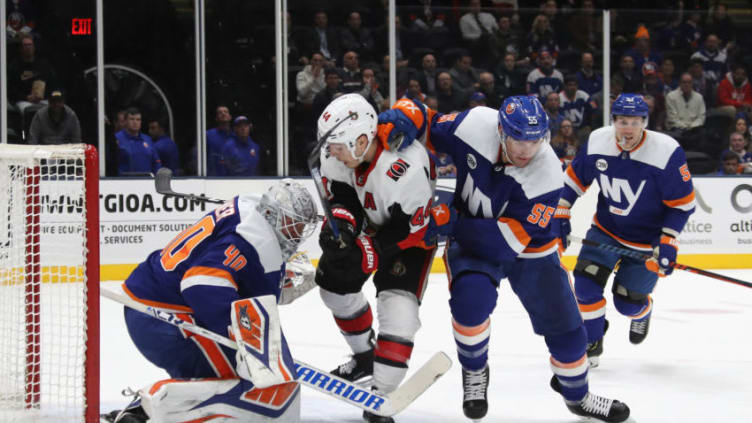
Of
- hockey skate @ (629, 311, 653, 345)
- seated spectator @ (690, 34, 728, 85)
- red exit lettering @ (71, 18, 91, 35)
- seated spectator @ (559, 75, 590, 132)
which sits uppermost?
red exit lettering @ (71, 18, 91, 35)

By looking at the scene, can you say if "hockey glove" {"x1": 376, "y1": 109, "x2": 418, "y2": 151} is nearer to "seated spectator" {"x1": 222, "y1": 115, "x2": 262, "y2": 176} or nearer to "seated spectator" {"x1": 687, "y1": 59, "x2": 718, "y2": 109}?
"seated spectator" {"x1": 222, "y1": 115, "x2": 262, "y2": 176}

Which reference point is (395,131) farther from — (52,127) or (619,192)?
(52,127)

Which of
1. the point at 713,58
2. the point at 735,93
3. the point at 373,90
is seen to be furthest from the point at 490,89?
the point at 735,93

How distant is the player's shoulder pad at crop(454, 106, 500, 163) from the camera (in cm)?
298

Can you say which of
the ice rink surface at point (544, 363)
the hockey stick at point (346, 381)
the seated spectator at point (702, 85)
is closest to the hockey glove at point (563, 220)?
the ice rink surface at point (544, 363)

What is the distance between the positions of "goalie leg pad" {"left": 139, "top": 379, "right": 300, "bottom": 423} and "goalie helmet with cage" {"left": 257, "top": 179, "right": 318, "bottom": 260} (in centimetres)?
39

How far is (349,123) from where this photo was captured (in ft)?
9.27

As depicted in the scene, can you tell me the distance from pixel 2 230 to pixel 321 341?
1699mm

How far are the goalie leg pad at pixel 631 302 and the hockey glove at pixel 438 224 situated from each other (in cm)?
134

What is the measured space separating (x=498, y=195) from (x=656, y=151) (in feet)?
4.09

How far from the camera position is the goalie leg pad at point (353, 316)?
3162 mm

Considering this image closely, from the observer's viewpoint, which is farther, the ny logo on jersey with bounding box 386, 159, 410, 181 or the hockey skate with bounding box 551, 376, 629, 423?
the hockey skate with bounding box 551, 376, 629, 423

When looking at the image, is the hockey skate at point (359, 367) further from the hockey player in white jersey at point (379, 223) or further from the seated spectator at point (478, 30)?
the seated spectator at point (478, 30)

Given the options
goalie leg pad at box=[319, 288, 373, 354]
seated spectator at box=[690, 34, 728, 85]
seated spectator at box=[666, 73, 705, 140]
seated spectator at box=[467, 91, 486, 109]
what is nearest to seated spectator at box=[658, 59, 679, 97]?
seated spectator at box=[666, 73, 705, 140]
